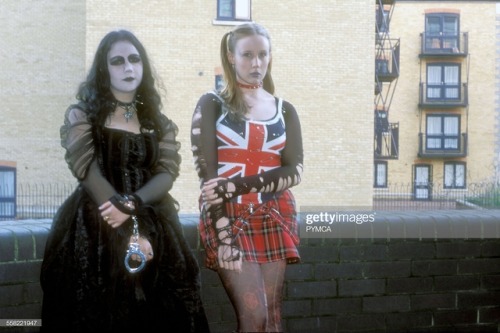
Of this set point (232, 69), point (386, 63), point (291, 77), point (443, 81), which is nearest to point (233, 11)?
point (291, 77)

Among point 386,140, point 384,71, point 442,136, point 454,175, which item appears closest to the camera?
point 384,71

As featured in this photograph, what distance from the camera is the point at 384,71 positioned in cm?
1500

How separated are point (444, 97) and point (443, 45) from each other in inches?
50.9

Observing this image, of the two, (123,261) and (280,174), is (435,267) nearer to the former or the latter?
(280,174)

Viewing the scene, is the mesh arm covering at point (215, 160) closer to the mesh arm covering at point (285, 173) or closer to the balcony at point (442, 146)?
the mesh arm covering at point (285, 173)

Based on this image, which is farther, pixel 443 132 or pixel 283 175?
pixel 443 132

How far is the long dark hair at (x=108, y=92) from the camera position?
2.79 meters

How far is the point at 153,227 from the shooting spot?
2.86m

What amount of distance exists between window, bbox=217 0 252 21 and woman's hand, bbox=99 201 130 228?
10.8 m

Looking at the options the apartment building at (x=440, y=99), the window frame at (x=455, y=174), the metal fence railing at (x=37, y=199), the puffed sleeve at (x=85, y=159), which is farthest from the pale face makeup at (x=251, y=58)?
the window frame at (x=455, y=174)

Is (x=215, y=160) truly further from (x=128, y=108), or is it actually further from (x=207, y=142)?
(x=128, y=108)

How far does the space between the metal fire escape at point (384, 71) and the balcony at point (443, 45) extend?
174cm

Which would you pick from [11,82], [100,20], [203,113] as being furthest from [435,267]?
[11,82]

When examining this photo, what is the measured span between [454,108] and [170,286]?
15402 mm
